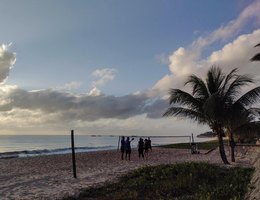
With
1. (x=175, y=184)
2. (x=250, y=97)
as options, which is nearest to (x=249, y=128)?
(x=250, y=97)

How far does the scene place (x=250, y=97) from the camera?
73.7ft

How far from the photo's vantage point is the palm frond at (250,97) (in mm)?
22359

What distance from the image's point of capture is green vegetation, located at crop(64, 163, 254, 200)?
12.1m

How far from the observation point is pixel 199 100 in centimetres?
2355

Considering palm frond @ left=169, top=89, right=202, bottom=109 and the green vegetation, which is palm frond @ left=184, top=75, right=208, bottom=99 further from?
the green vegetation

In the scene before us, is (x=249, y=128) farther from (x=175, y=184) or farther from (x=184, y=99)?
(x=175, y=184)

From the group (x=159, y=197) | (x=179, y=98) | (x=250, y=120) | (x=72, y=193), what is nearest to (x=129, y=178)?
(x=72, y=193)

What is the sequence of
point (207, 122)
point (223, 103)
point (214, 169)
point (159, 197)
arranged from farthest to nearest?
point (207, 122) < point (223, 103) < point (214, 169) < point (159, 197)

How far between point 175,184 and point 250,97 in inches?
424

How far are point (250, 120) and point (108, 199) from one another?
1455 centimetres

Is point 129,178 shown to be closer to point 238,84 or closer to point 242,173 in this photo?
point 242,173

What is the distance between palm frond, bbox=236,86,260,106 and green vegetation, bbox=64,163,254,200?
6.65 metres

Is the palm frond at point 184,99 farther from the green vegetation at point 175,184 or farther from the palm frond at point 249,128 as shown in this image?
the green vegetation at point 175,184

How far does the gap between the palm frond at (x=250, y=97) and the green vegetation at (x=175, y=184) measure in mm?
6651
